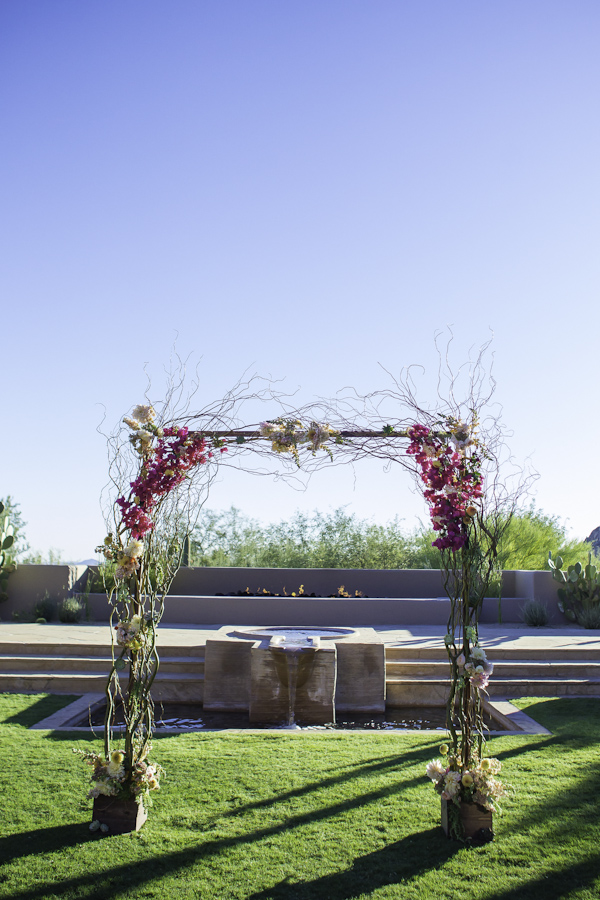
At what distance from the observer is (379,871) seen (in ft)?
9.08

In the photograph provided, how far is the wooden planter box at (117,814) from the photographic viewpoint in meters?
3.15

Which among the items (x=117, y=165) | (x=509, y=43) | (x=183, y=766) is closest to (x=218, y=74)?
(x=117, y=165)

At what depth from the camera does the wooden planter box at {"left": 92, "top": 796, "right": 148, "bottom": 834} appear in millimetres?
3154

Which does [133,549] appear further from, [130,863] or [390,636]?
[390,636]

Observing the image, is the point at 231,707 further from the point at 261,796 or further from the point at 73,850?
the point at 73,850

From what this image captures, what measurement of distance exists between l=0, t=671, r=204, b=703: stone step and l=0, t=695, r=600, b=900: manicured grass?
155 centimetres

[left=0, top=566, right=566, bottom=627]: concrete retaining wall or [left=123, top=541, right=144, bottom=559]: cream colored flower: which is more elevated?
[left=123, top=541, right=144, bottom=559]: cream colored flower

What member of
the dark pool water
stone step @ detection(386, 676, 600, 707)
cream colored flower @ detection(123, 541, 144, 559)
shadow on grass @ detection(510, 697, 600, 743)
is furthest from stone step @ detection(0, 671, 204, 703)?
cream colored flower @ detection(123, 541, 144, 559)

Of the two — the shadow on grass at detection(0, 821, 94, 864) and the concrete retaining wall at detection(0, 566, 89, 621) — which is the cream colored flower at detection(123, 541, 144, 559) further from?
the concrete retaining wall at detection(0, 566, 89, 621)

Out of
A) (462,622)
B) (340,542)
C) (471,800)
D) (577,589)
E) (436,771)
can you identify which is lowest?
(471,800)

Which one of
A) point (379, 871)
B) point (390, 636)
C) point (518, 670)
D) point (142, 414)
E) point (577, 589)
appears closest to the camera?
point (379, 871)

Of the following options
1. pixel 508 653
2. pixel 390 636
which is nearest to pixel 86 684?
pixel 390 636

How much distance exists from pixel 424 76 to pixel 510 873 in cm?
673

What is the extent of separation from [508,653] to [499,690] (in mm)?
900
